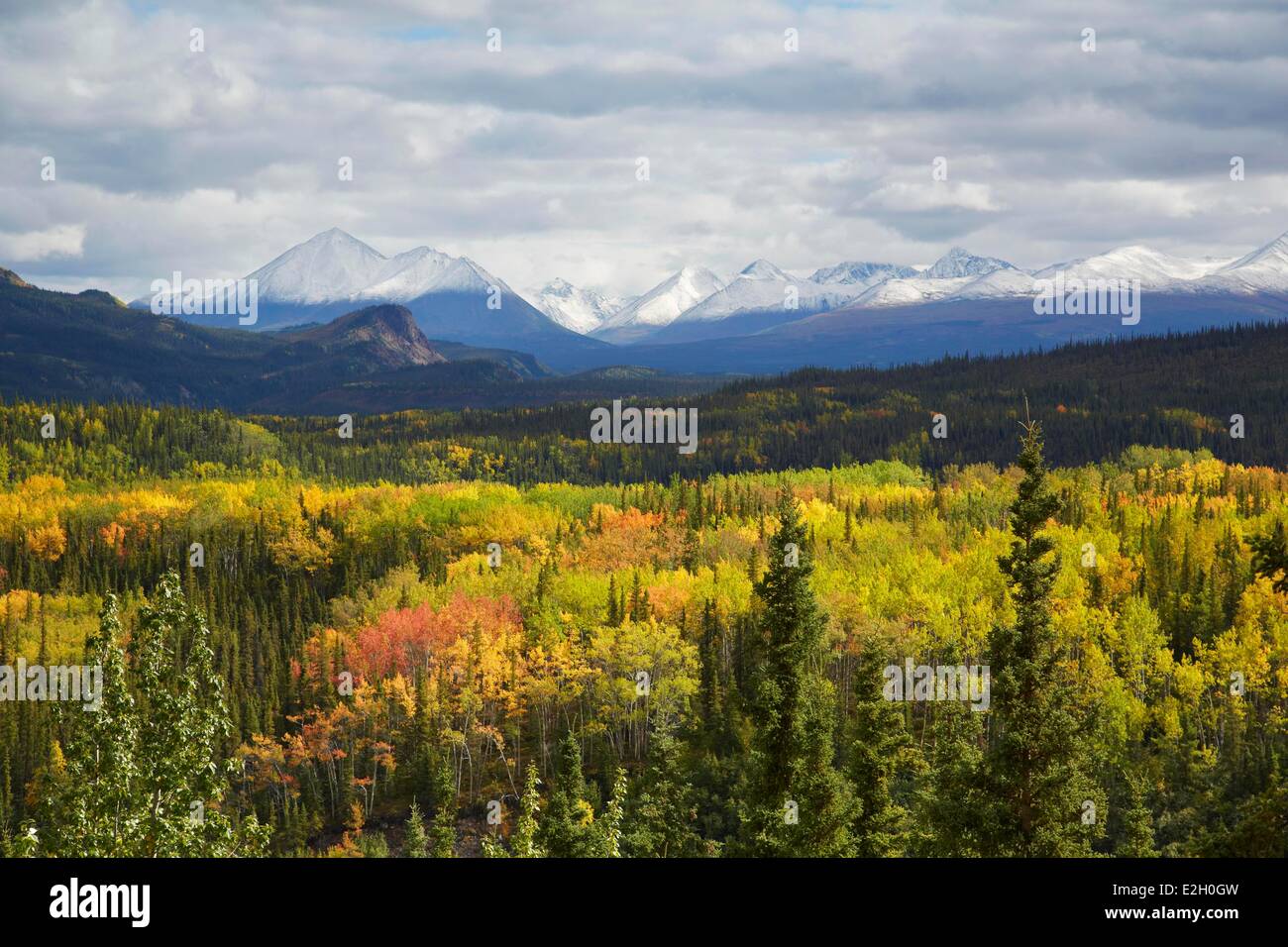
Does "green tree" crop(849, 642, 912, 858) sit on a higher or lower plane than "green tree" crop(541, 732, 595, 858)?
higher

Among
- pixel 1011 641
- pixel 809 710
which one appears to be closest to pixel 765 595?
pixel 809 710

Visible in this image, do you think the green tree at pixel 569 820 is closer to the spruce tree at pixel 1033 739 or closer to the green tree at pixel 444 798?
the green tree at pixel 444 798

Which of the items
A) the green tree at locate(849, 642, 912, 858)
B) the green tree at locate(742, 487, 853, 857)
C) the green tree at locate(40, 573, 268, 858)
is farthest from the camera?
the green tree at locate(849, 642, 912, 858)

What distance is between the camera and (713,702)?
116 meters

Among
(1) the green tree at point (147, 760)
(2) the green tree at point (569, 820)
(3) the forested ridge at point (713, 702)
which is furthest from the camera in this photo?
(2) the green tree at point (569, 820)

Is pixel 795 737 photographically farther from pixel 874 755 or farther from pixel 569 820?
pixel 569 820

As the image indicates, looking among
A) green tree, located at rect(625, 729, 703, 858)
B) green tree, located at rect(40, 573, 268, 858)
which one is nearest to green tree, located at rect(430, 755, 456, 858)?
green tree, located at rect(625, 729, 703, 858)

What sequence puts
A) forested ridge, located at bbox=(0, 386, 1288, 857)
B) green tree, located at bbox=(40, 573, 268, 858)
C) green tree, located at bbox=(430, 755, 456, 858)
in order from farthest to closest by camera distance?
green tree, located at bbox=(430, 755, 456, 858), forested ridge, located at bbox=(0, 386, 1288, 857), green tree, located at bbox=(40, 573, 268, 858)

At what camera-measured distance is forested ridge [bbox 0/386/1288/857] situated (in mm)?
42500

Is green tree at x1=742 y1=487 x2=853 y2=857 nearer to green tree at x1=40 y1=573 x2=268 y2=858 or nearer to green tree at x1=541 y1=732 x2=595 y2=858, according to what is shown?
green tree at x1=541 y1=732 x2=595 y2=858

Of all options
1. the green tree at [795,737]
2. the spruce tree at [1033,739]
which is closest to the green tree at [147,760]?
the spruce tree at [1033,739]

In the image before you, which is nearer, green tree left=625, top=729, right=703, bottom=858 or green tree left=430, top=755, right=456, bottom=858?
green tree left=625, top=729, right=703, bottom=858

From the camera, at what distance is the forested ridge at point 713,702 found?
4250cm
